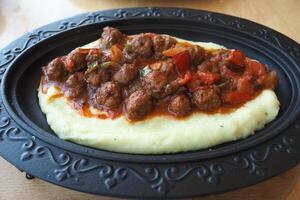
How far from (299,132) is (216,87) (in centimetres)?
67

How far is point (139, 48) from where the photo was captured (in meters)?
2.95

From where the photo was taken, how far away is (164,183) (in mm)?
1986

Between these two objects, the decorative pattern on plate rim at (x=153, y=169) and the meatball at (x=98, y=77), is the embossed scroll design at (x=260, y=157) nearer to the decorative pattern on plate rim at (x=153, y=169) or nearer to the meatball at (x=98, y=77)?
the decorative pattern on plate rim at (x=153, y=169)

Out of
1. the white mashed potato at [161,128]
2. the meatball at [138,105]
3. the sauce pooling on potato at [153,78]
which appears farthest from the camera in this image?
the sauce pooling on potato at [153,78]

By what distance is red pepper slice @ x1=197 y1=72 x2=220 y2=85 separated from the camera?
9.00ft

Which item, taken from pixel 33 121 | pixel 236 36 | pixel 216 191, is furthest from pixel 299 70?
pixel 33 121

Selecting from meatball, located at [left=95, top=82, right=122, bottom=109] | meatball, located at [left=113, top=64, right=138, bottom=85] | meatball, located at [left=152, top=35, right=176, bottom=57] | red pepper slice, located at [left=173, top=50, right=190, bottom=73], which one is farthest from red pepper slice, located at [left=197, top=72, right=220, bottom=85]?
meatball, located at [left=95, top=82, right=122, bottom=109]

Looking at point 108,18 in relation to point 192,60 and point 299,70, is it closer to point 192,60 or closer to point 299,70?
point 192,60

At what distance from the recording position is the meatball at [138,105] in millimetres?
2529

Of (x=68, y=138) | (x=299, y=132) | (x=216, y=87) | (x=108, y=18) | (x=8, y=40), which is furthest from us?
(x=8, y=40)

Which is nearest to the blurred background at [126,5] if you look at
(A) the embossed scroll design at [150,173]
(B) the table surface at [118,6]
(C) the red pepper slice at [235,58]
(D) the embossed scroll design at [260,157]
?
(B) the table surface at [118,6]

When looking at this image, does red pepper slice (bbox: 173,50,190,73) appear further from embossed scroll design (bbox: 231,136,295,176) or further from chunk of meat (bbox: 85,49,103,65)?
embossed scroll design (bbox: 231,136,295,176)

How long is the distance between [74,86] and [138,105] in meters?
0.58

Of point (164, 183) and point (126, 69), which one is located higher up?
point (126, 69)
